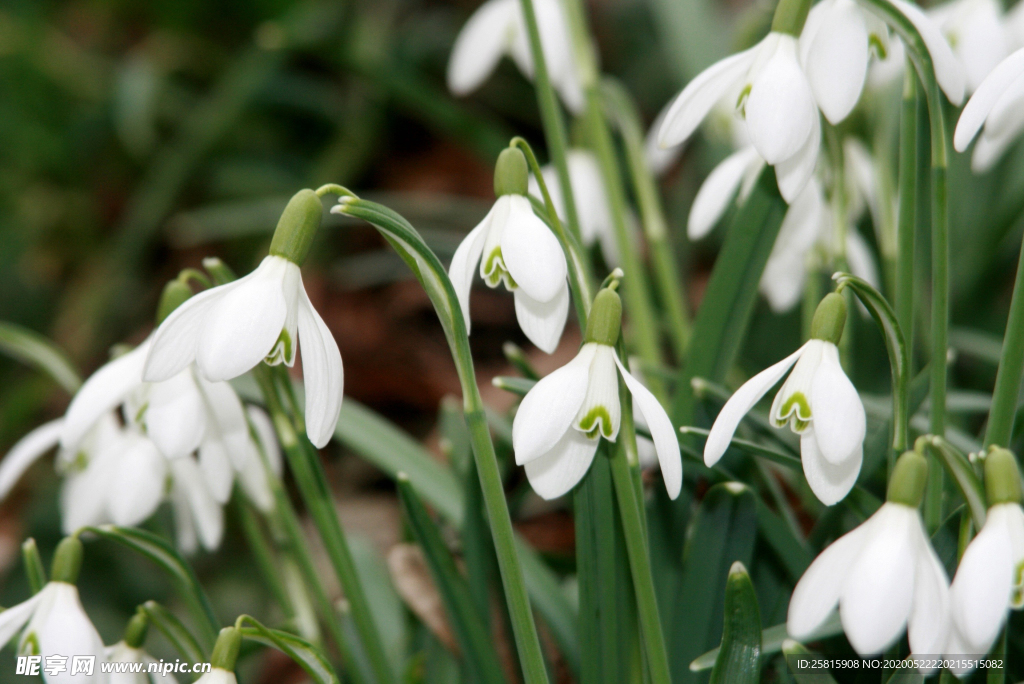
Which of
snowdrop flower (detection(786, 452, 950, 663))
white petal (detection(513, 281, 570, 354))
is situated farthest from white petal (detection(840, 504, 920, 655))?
white petal (detection(513, 281, 570, 354))

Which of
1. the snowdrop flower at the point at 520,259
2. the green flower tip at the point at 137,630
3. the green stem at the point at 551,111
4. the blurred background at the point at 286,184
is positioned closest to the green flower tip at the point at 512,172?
the snowdrop flower at the point at 520,259

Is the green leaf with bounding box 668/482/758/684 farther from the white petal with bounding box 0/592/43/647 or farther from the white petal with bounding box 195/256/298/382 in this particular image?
the white petal with bounding box 0/592/43/647

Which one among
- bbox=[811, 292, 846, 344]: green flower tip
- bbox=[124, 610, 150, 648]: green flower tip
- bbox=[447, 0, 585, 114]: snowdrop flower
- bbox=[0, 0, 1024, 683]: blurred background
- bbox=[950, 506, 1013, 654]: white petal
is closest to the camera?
bbox=[950, 506, 1013, 654]: white petal

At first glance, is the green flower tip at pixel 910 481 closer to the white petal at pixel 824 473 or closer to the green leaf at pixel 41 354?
the white petal at pixel 824 473

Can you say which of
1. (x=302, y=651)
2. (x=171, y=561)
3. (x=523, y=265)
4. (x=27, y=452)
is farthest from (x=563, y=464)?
(x=27, y=452)

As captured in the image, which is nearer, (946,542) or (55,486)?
(946,542)

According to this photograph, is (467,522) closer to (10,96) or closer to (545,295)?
(545,295)

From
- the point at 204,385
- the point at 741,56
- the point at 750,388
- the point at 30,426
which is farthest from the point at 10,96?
the point at 750,388
